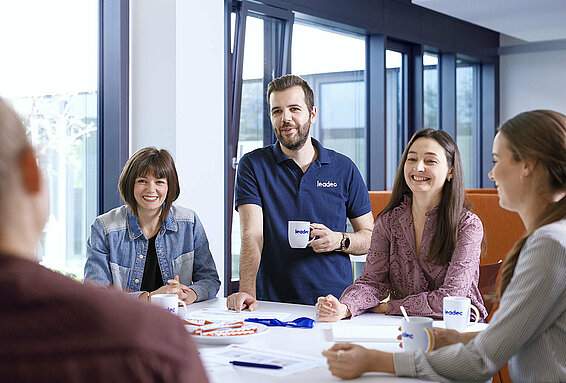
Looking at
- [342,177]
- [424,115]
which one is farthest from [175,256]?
[424,115]

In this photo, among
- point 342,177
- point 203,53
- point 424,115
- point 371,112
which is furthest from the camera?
point 424,115

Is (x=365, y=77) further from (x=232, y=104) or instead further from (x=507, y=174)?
(x=507, y=174)

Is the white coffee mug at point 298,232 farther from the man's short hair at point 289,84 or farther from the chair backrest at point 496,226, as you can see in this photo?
the chair backrest at point 496,226

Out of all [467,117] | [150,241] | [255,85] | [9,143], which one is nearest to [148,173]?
[150,241]

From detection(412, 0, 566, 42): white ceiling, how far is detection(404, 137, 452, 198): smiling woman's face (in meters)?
3.89

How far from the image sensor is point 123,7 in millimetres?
4004

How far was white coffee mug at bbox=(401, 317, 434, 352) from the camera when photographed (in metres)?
1.65

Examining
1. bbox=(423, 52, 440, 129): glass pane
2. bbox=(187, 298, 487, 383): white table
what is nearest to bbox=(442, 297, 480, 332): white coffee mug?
bbox=(187, 298, 487, 383): white table

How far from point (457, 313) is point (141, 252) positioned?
1248 millimetres

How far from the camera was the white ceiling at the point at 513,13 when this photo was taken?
612 centimetres

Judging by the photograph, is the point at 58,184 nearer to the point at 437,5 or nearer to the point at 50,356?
the point at 50,356

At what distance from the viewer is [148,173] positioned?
2676 mm

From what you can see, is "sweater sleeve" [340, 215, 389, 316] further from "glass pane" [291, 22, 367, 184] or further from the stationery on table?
"glass pane" [291, 22, 367, 184]

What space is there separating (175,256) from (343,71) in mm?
4159
